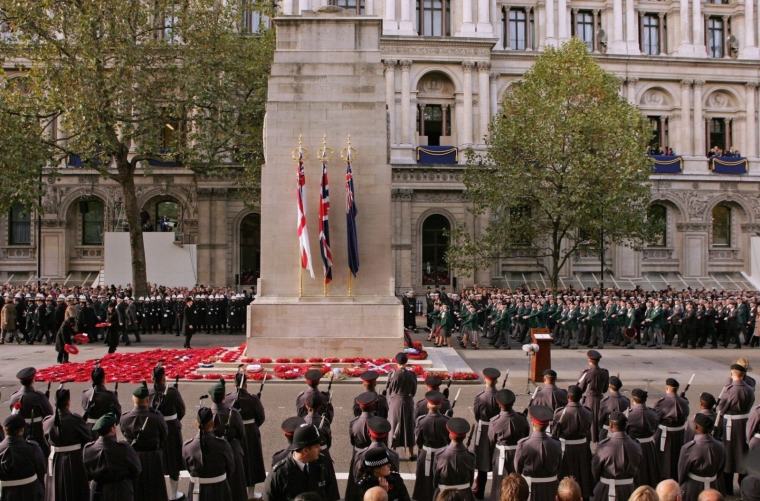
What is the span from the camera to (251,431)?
31.4 ft

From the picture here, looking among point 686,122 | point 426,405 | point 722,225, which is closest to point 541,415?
point 426,405

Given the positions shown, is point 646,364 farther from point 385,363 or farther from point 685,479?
point 685,479

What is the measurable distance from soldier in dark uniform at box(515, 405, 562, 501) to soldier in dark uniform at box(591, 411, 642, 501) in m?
0.47

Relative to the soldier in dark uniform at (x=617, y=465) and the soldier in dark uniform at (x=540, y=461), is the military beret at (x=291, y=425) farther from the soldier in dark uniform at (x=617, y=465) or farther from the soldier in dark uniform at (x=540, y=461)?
the soldier in dark uniform at (x=617, y=465)

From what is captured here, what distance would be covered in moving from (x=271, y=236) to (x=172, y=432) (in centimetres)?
1038

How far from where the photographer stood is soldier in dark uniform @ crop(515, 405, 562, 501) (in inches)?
301

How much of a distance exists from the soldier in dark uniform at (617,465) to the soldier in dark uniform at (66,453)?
573cm

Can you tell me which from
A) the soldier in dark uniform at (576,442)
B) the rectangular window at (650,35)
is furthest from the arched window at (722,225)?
the soldier in dark uniform at (576,442)

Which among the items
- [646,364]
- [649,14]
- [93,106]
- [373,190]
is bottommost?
[646,364]

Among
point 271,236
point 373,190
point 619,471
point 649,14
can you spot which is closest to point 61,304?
point 271,236

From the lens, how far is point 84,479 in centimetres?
827

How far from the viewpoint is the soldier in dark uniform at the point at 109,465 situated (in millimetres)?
7066

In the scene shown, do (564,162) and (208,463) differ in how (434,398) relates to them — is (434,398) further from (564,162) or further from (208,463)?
(564,162)

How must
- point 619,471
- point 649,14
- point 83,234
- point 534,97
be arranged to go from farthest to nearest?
point 649,14, point 83,234, point 534,97, point 619,471
